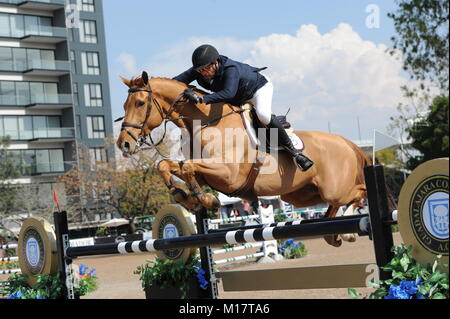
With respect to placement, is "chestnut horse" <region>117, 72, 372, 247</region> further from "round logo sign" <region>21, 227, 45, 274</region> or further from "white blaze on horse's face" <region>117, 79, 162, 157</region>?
"round logo sign" <region>21, 227, 45, 274</region>

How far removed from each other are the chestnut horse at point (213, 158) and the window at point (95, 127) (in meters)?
39.3

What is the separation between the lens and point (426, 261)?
9.96 feet

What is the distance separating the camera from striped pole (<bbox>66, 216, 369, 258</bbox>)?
3.28m

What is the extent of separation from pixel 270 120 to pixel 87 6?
40772mm

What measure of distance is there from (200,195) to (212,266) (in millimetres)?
1013

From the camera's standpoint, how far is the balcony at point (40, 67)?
38794mm

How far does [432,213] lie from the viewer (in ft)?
9.68

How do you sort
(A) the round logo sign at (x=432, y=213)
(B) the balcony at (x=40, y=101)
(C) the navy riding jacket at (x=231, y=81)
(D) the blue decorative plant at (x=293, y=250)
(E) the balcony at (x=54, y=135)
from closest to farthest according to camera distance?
(A) the round logo sign at (x=432, y=213)
(C) the navy riding jacket at (x=231, y=81)
(D) the blue decorative plant at (x=293, y=250)
(B) the balcony at (x=40, y=101)
(E) the balcony at (x=54, y=135)

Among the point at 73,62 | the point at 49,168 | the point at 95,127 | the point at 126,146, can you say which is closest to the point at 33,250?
the point at 126,146

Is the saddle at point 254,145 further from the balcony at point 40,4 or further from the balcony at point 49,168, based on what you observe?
the balcony at point 40,4

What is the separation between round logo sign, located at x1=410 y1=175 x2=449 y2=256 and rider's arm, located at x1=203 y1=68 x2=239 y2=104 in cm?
207

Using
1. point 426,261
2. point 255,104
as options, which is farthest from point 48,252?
point 426,261

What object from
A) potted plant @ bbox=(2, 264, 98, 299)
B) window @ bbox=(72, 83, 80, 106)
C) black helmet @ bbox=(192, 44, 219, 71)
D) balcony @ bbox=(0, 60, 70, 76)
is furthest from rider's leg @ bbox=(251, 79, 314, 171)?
window @ bbox=(72, 83, 80, 106)

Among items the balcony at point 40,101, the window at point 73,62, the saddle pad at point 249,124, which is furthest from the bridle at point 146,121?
the window at point 73,62
